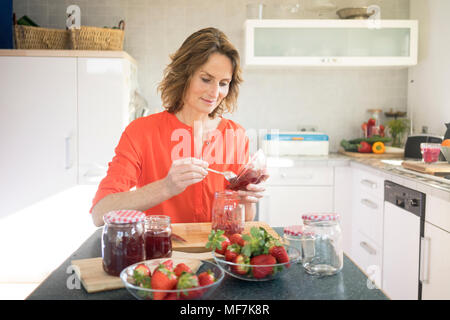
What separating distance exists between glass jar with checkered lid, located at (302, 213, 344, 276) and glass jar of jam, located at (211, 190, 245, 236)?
256 mm

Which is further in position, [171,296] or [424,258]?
[424,258]

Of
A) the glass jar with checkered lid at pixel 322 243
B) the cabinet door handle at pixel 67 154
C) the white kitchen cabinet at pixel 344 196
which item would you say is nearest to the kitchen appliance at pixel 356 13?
the white kitchen cabinet at pixel 344 196

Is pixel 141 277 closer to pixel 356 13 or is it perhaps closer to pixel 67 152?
pixel 67 152

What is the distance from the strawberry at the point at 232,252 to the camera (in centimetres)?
102

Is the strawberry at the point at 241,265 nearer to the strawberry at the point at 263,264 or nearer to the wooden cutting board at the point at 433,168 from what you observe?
the strawberry at the point at 263,264

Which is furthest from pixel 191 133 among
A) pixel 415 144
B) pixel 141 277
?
pixel 415 144

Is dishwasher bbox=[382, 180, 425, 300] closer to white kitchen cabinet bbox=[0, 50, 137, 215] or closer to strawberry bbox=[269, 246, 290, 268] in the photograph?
strawberry bbox=[269, 246, 290, 268]

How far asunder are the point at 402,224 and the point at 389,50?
175cm

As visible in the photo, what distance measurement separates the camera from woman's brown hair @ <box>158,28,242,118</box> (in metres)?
1.78

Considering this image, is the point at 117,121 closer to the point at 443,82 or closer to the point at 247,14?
the point at 247,14

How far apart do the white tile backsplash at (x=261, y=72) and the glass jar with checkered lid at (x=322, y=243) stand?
117 inches

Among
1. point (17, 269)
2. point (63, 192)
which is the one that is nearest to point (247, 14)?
point (63, 192)

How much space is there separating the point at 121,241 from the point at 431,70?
3292 millimetres

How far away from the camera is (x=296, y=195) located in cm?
347
